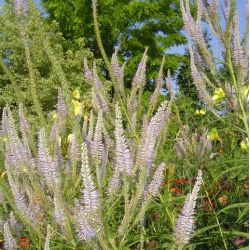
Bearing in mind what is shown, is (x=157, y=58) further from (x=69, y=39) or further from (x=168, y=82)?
(x=168, y=82)

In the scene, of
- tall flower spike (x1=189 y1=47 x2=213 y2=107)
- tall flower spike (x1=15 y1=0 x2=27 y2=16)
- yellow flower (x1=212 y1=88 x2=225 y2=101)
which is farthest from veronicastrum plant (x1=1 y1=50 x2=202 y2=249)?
yellow flower (x1=212 y1=88 x2=225 y2=101)

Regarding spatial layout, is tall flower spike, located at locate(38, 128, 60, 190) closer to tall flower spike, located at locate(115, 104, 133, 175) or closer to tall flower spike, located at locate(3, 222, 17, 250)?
tall flower spike, located at locate(115, 104, 133, 175)

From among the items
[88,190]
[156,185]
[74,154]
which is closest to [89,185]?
[88,190]

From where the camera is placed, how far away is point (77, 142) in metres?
2.02

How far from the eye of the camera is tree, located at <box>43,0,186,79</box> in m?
28.1

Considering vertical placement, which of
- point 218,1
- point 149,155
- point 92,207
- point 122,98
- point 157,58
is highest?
point 157,58

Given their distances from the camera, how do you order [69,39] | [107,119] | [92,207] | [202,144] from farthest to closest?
[69,39], [202,144], [107,119], [92,207]

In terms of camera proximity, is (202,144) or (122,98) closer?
(122,98)

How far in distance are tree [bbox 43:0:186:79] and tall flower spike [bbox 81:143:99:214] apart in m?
25.6

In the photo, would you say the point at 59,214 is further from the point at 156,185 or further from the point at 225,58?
the point at 225,58

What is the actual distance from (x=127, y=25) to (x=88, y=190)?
93.3 ft

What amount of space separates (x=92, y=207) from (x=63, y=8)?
27902 millimetres

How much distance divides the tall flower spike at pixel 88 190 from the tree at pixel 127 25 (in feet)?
84.1

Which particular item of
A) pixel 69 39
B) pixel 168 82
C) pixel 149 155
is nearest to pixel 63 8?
pixel 69 39
